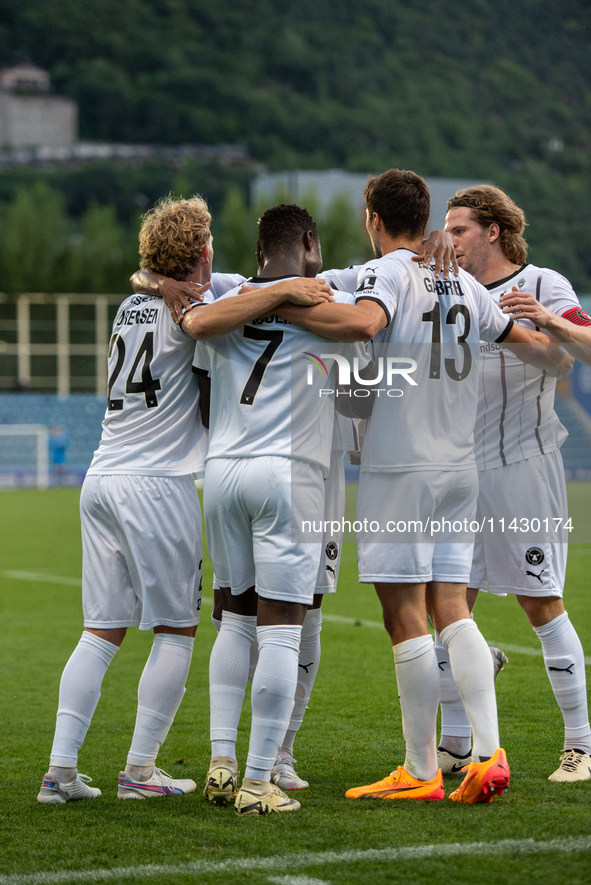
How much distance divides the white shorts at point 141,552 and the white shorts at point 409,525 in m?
0.65

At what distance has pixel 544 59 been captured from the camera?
96562 millimetres

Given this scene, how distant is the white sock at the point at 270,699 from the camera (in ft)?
11.6

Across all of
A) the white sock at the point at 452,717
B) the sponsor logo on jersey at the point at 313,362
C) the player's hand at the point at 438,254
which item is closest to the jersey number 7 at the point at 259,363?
the sponsor logo on jersey at the point at 313,362

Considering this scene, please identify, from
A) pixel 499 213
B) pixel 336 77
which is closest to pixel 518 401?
pixel 499 213

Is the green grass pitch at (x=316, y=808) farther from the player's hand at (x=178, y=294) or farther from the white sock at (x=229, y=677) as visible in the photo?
the player's hand at (x=178, y=294)

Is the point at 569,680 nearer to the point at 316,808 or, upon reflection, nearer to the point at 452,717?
the point at 452,717

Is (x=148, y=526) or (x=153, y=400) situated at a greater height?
(x=153, y=400)

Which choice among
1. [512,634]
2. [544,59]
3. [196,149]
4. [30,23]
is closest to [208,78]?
[196,149]

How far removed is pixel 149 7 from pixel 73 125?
15.0 m

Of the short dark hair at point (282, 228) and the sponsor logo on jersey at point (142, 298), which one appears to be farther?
the sponsor logo on jersey at point (142, 298)

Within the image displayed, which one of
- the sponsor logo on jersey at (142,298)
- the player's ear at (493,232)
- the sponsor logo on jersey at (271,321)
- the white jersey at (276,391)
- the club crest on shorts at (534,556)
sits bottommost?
the club crest on shorts at (534,556)

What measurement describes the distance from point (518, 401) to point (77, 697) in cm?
198

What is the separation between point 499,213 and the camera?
425 centimetres

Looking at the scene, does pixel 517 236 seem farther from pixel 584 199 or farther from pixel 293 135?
pixel 293 135
